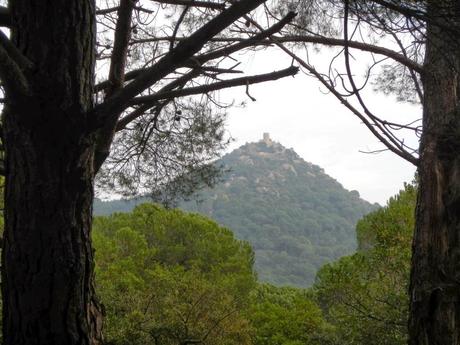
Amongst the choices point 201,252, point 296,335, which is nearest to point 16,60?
point 296,335

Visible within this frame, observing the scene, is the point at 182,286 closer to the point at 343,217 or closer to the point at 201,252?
the point at 201,252

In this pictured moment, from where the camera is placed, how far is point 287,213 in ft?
178

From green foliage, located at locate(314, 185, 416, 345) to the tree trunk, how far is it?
325cm

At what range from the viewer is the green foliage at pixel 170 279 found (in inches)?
288

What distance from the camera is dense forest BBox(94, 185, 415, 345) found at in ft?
23.8

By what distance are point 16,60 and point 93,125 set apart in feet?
0.88

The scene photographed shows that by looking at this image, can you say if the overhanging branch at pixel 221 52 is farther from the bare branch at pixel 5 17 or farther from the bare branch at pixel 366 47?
the bare branch at pixel 366 47

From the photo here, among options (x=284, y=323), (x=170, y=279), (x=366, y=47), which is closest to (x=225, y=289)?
(x=170, y=279)

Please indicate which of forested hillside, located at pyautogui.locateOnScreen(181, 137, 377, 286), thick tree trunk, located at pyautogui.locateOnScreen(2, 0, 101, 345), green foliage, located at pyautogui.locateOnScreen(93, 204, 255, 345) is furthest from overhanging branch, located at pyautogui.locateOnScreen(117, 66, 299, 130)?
forested hillside, located at pyautogui.locateOnScreen(181, 137, 377, 286)

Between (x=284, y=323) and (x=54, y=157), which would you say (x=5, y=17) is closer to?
(x=54, y=157)

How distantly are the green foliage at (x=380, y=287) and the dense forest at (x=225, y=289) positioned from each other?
0.02 m

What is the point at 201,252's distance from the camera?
16.4 metres

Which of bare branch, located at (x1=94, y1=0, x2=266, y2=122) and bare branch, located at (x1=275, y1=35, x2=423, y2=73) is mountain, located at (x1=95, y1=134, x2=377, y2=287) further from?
bare branch, located at (x1=94, y1=0, x2=266, y2=122)

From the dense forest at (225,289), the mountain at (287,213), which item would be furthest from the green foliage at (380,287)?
the mountain at (287,213)
